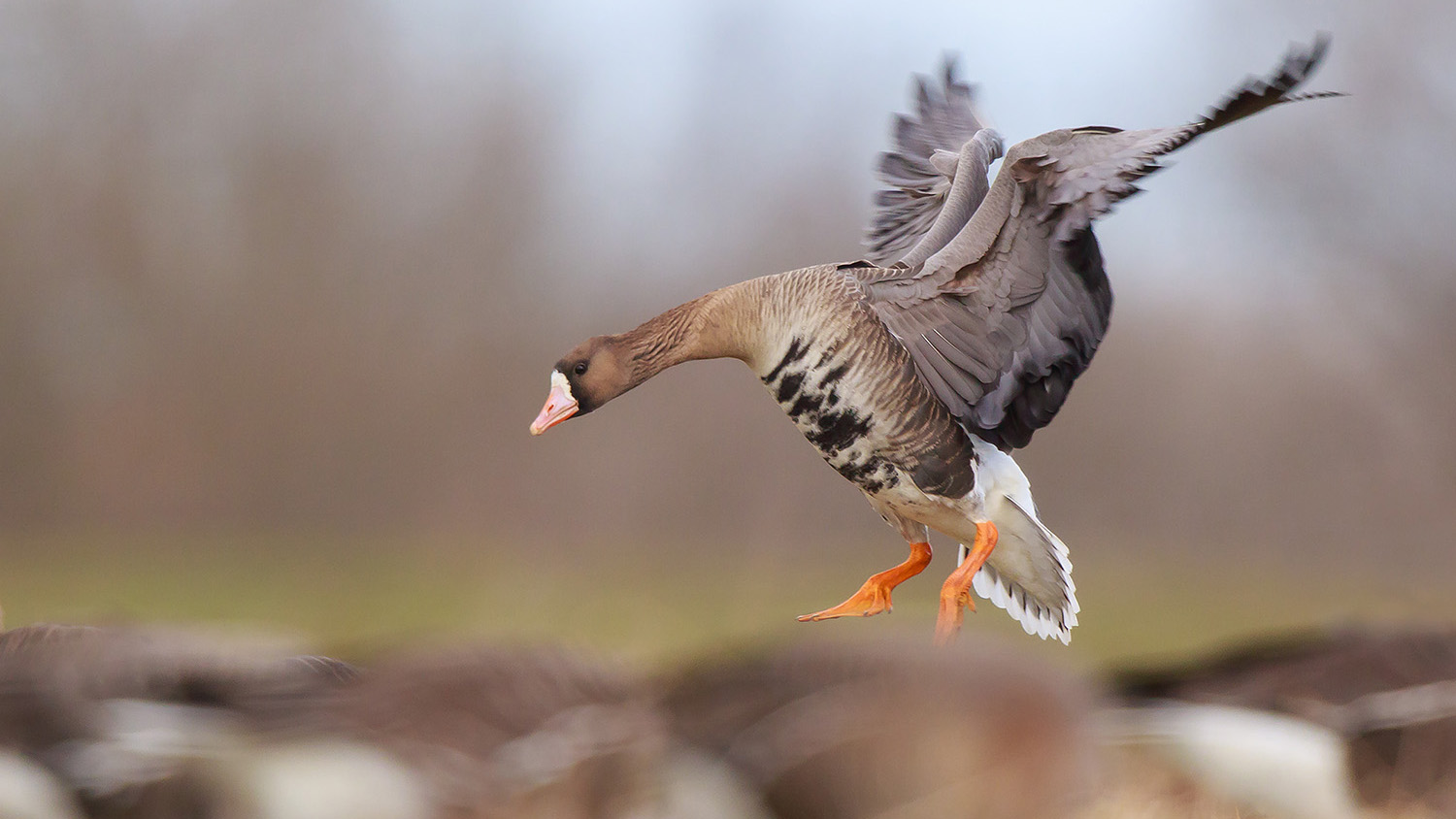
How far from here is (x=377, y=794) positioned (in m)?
0.34

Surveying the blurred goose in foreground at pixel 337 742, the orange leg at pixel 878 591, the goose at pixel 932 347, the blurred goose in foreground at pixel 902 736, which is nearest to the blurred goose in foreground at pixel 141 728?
the blurred goose in foreground at pixel 337 742

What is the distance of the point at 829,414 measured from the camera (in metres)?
0.72

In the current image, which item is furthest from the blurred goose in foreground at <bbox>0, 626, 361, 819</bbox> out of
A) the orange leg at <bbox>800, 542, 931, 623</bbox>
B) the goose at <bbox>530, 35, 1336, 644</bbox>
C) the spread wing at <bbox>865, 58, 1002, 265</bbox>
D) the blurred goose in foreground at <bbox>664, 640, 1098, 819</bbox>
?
the spread wing at <bbox>865, 58, 1002, 265</bbox>

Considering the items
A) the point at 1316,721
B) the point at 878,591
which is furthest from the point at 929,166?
the point at 1316,721

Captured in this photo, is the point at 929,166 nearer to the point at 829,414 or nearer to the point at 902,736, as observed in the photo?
the point at 829,414

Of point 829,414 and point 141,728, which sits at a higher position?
point 829,414

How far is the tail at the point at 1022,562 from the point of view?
0.75 m

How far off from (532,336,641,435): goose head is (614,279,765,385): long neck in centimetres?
1

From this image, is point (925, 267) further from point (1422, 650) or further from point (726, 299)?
point (1422, 650)

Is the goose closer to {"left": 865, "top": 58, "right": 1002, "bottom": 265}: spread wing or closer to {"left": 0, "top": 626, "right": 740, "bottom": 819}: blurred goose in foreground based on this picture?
{"left": 865, "top": 58, "right": 1002, "bottom": 265}: spread wing

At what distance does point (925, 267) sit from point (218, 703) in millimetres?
528

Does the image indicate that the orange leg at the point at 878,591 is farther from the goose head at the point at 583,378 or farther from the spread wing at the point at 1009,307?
the goose head at the point at 583,378

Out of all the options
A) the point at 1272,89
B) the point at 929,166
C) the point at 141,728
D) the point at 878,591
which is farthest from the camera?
the point at 929,166

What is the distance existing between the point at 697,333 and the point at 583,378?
9cm
